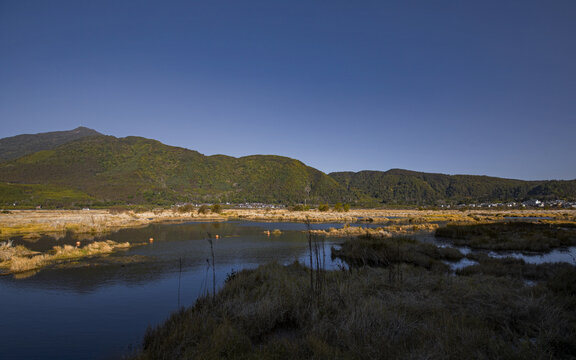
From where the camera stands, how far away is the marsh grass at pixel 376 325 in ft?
17.0

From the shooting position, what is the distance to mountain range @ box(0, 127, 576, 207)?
104 m

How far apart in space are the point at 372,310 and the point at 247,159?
579 feet

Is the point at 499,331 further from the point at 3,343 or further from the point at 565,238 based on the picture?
the point at 565,238

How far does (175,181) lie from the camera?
13550 cm

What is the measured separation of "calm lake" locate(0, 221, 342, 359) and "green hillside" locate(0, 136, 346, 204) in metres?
92.5

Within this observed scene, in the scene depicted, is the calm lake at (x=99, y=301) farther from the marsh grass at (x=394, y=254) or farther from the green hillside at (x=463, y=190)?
the green hillside at (x=463, y=190)

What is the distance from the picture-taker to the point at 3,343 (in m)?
8.27

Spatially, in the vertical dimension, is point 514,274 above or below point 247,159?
below

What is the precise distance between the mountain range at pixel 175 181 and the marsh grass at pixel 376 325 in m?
98.0

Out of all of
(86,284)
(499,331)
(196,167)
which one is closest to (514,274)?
(499,331)

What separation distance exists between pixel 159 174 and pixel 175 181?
7493mm

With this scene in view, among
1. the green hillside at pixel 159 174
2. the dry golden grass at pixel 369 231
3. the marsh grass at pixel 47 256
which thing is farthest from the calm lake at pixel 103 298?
the green hillside at pixel 159 174

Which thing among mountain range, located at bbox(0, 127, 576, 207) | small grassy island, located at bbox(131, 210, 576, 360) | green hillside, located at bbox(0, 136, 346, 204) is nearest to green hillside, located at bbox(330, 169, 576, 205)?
mountain range, located at bbox(0, 127, 576, 207)

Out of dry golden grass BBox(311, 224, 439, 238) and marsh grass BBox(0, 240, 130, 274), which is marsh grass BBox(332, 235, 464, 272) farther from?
marsh grass BBox(0, 240, 130, 274)
